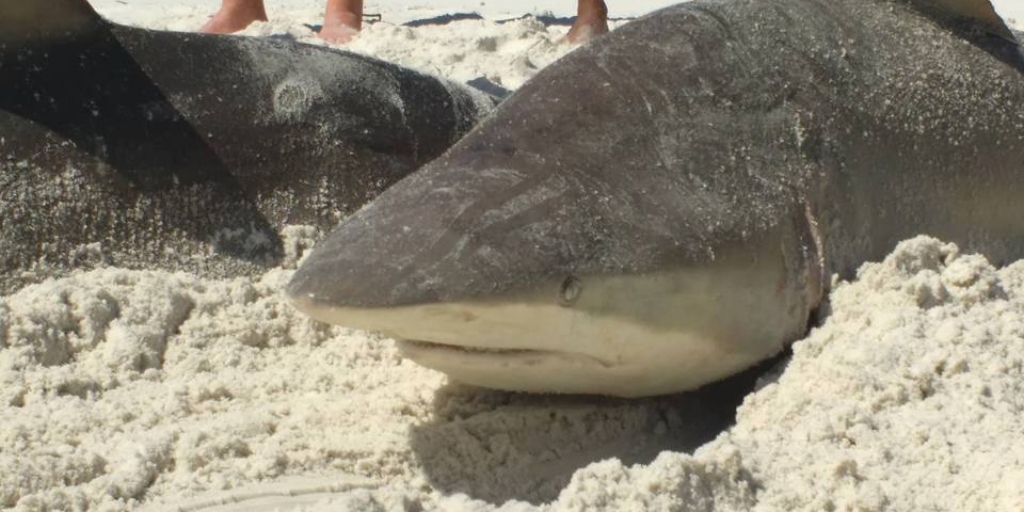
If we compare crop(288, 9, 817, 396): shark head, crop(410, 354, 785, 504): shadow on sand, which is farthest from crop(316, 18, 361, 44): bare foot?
crop(410, 354, 785, 504): shadow on sand

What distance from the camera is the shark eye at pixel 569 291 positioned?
9.13 ft

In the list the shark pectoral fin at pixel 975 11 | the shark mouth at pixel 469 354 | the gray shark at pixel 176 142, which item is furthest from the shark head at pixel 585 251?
→ the gray shark at pixel 176 142

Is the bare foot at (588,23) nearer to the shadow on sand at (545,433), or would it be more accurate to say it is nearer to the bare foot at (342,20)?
the bare foot at (342,20)

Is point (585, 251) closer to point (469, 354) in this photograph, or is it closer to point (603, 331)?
point (603, 331)

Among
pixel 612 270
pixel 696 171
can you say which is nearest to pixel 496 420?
pixel 612 270

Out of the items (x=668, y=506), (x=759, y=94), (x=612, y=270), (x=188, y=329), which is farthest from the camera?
(x=188, y=329)

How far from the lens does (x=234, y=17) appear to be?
23.6 feet

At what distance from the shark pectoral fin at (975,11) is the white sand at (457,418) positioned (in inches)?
24.6

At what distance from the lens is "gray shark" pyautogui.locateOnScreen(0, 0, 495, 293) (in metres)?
3.77

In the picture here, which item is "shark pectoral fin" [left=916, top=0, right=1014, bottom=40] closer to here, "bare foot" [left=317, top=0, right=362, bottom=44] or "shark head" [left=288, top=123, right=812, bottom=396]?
"shark head" [left=288, top=123, right=812, bottom=396]

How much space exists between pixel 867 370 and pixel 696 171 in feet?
1.71

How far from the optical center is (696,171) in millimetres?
3148

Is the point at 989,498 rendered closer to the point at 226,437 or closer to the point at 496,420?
the point at 496,420

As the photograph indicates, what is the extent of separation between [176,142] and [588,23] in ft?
12.4
